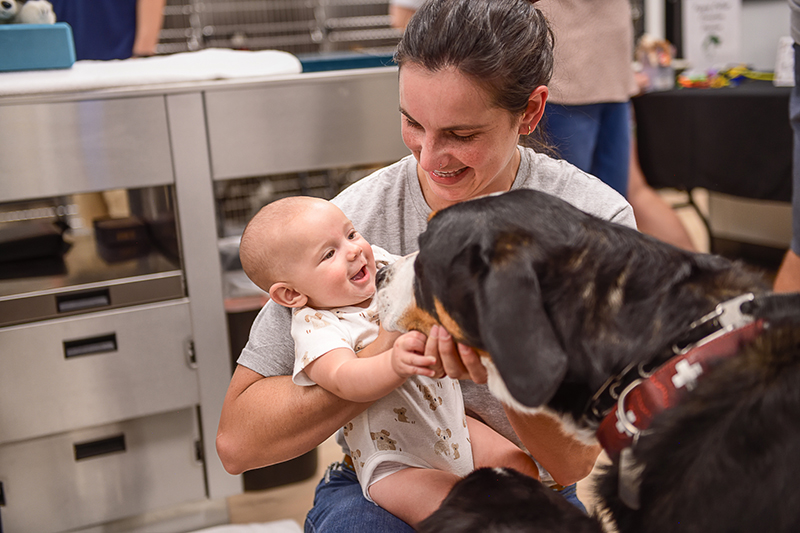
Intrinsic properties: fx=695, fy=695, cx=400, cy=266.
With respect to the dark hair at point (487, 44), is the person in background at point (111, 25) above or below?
above

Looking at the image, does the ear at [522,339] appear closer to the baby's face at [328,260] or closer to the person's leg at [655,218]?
the baby's face at [328,260]

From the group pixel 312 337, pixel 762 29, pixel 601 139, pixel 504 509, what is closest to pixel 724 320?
pixel 504 509

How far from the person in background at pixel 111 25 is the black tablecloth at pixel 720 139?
8.62 ft

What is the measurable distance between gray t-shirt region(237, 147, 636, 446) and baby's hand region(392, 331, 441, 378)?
352mm

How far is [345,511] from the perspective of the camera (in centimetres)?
122

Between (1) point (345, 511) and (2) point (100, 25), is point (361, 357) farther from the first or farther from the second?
(2) point (100, 25)

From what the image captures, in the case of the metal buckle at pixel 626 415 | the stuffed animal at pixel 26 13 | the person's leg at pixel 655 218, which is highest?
the stuffed animal at pixel 26 13

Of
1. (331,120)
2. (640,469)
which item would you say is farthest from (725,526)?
(331,120)

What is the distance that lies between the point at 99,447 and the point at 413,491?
1.32 meters

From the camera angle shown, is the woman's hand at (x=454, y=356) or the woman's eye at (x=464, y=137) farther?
the woman's eye at (x=464, y=137)

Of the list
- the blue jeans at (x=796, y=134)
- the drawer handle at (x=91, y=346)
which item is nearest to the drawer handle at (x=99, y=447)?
the drawer handle at (x=91, y=346)

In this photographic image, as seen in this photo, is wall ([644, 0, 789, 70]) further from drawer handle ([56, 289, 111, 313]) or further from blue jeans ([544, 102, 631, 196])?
drawer handle ([56, 289, 111, 313])

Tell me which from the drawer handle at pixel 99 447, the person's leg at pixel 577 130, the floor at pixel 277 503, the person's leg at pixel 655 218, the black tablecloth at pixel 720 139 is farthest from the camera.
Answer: the person's leg at pixel 655 218

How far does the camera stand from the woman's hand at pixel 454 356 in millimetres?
970
